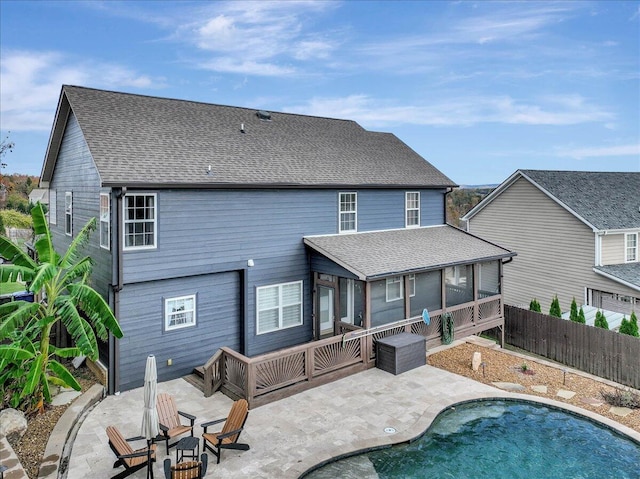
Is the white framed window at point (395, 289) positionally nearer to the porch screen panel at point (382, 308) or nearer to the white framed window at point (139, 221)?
the porch screen panel at point (382, 308)

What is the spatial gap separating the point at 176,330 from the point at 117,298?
1.80m

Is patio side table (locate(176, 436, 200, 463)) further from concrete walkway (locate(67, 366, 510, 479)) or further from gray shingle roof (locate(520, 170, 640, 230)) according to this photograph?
gray shingle roof (locate(520, 170, 640, 230))

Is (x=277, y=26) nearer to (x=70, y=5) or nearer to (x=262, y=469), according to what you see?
(x=70, y=5)

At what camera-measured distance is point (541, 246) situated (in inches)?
872

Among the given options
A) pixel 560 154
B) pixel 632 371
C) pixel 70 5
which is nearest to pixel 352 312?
pixel 632 371

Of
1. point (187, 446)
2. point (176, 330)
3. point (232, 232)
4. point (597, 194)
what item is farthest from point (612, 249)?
point (187, 446)

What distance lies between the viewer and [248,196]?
42.5ft

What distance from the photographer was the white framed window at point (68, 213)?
47.0 ft

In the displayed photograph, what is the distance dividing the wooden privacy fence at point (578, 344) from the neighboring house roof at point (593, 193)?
654 centimetres

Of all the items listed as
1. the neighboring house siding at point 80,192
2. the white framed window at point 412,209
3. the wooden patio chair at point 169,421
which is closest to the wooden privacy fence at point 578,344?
the white framed window at point 412,209

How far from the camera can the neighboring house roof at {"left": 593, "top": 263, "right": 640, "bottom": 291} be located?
18078 millimetres

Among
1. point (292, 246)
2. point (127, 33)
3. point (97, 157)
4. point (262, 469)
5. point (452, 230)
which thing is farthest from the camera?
point (127, 33)

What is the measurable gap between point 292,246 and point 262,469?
24.4 feet

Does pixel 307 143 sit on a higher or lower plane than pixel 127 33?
lower
